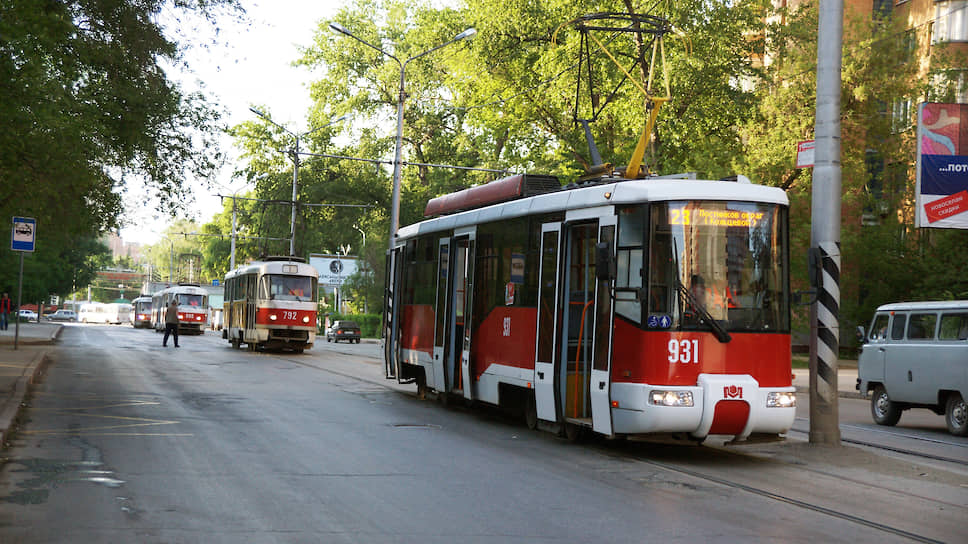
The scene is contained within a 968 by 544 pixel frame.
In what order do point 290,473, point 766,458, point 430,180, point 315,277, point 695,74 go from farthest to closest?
point 430,180 → point 315,277 → point 695,74 → point 766,458 → point 290,473

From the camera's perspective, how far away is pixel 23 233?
2622 cm

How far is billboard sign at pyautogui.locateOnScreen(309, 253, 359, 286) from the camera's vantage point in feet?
213

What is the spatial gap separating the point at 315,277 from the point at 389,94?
25606 mm

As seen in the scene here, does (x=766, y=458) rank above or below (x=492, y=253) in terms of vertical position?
below

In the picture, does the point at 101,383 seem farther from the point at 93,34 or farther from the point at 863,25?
the point at 863,25

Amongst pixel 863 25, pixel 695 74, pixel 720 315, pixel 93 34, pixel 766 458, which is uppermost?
pixel 863 25

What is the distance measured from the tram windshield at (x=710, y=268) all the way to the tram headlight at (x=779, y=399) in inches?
27.8

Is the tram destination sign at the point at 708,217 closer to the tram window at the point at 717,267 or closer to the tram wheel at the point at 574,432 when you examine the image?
the tram window at the point at 717,267

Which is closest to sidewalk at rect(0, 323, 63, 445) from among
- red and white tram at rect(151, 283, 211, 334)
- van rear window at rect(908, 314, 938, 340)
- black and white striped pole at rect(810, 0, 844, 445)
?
black and white striped pole at rect(810, 0, 844, 445)

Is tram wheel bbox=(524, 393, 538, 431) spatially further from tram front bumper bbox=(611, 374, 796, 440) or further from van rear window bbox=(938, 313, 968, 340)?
van rear window bbox=(938, 313, 968, 340)

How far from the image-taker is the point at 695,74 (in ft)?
119

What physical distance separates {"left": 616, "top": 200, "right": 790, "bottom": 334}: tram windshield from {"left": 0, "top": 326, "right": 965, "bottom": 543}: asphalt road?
1.63 meters

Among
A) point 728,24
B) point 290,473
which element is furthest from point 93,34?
point 728,24

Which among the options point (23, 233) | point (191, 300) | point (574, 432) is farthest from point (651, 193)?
point (191, 300)
